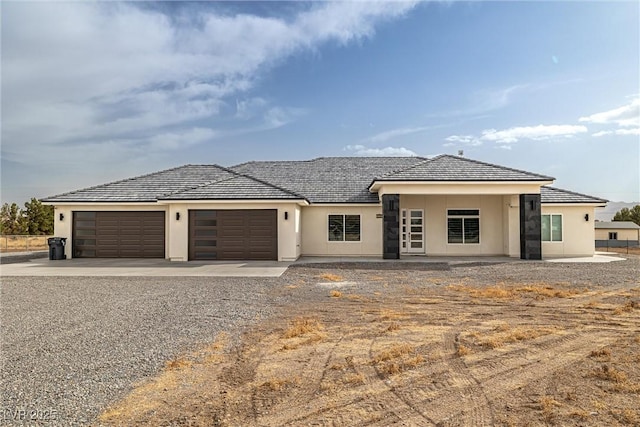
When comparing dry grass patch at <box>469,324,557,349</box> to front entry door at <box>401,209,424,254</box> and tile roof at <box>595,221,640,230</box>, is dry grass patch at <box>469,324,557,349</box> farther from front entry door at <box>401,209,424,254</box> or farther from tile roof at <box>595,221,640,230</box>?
tile roof at <box>595,221,640,230</box>

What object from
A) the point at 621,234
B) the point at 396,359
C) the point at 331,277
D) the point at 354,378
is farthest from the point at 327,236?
the point at 621,234

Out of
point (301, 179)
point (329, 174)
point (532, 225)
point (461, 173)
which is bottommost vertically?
point (532, 225)

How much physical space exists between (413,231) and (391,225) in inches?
119

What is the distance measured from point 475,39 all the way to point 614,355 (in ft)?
41.1

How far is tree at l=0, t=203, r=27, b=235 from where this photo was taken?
40.3 m

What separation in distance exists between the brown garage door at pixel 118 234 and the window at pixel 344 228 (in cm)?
808

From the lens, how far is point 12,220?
41125mm

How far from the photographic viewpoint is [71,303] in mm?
9070

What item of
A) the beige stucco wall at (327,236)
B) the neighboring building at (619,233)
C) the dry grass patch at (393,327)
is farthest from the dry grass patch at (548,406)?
the neighboring building at (619,233)

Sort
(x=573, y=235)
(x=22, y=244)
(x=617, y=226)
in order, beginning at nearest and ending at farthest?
1. (x=573, y=235)
2. (x=22, y=244)
3. (x=617, y=226)

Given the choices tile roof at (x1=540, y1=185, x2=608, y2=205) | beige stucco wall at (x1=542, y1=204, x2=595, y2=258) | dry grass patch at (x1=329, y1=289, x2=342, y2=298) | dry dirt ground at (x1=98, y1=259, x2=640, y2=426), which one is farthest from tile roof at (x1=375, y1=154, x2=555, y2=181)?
dry dirt ground at (x1=98, y1=259, x2=640, y2=426)

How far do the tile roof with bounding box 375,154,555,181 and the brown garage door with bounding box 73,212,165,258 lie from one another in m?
10.7

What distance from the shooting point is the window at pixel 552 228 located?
20188 mm

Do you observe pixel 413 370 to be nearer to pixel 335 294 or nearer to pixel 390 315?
pixel 390 315
